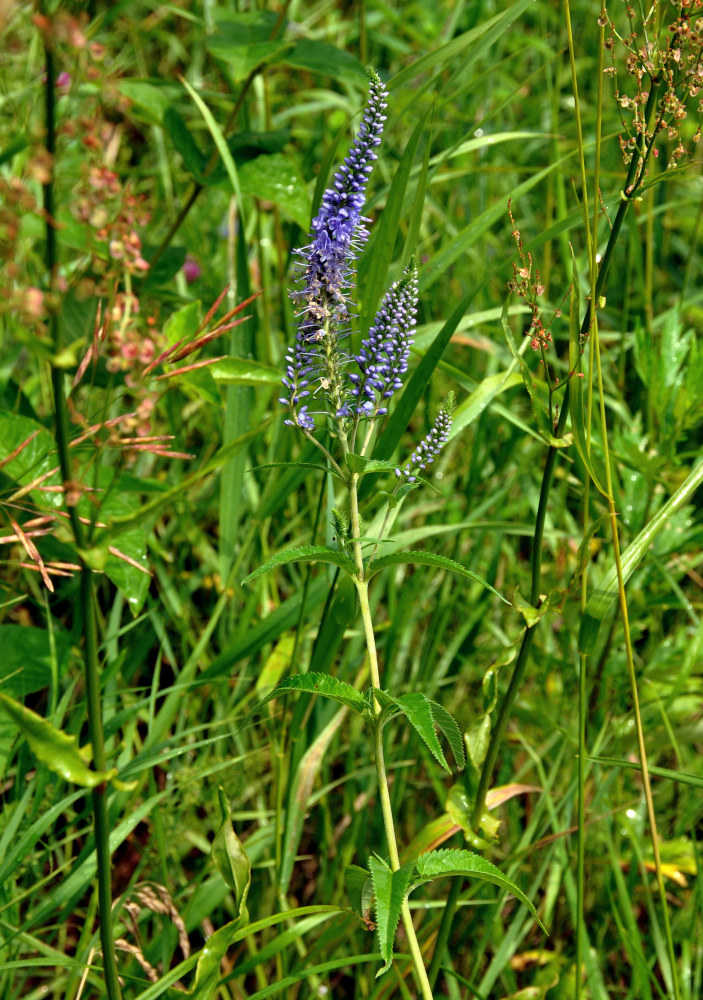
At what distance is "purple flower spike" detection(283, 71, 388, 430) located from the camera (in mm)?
1108

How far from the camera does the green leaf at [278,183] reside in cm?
192

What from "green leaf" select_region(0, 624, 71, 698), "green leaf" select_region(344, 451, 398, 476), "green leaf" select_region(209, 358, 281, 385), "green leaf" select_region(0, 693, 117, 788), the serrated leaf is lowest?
"green leaf" select_region(0, 624, 71, 698)

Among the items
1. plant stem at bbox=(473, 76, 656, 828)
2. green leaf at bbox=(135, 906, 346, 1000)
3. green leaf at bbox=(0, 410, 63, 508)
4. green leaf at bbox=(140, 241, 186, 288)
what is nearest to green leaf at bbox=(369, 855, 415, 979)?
green leaf at bbox=(135, 906, 346, 1000)

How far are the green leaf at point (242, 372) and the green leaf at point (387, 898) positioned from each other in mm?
862

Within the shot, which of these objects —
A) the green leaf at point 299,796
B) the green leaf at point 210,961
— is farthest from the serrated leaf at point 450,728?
the green leaf at point 299,796

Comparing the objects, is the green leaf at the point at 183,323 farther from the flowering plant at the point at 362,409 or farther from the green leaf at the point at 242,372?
the flowering plant at the point at 362,409

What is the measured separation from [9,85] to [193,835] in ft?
7.94

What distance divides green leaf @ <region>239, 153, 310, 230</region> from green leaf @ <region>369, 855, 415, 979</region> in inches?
51.3

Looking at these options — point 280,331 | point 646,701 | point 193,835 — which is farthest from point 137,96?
point 646,701

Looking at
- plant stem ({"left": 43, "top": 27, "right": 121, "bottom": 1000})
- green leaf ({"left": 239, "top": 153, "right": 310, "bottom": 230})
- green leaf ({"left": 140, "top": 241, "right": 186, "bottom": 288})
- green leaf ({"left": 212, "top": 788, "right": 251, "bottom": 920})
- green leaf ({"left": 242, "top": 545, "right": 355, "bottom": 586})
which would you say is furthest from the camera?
green leaf ({"left": 140, "top": 241, "right": 186, "bottom": 288})

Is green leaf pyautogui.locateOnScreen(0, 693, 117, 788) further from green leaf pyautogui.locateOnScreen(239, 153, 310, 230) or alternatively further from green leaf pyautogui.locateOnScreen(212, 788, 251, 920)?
green leaf pyautogui.locateOnScreen(239, 153, 310, 230)

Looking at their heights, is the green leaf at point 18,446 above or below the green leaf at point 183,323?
below

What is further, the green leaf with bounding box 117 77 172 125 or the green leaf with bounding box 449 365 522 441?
the green leaf with bounding box 117 77 172 125

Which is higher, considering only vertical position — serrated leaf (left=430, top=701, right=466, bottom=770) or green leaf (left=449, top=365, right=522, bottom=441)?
green leaf (left=449, top=365, right=522, bottom=441)
